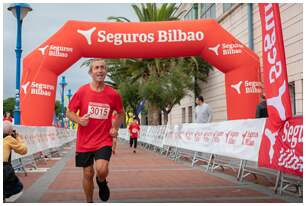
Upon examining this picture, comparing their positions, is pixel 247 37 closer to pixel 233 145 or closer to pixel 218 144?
pixel 218 144

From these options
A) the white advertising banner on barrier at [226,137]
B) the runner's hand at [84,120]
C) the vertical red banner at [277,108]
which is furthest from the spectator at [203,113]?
the runner's hand at [84,120]

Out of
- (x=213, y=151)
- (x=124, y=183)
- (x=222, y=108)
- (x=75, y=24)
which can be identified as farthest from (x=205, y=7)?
(x=124, y=183)

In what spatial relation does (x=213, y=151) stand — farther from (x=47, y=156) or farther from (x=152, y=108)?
(x=152, y=108)

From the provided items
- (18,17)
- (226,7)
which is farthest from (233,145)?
(226,7)

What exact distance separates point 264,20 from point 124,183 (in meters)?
3.87

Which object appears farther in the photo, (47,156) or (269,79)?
(47,156)

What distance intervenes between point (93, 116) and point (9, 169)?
1317 mm

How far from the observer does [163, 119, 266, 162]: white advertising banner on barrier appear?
7.87 metres

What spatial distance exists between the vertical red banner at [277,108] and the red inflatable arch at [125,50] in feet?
26.0

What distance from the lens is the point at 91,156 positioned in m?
5.56

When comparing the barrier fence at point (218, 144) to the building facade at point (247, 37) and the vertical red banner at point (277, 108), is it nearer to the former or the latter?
the vertical red banner at point (277, 108)

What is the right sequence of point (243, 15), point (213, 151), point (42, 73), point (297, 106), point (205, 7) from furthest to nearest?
1. point (205, 7)
2. point (243, 15)
3. point (297, 106)
4. point (42, 73)
5. point (213, 151)

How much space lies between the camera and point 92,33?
14617mm

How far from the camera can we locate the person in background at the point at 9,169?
5.75m
